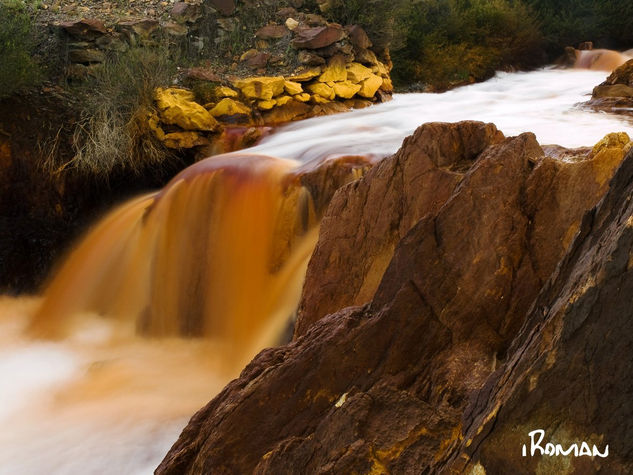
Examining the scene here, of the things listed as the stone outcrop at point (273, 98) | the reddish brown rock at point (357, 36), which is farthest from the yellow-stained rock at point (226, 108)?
the reddish brown rock at point (357, 36)

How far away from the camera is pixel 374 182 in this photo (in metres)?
3.48

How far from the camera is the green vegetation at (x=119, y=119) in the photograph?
7.14 meters

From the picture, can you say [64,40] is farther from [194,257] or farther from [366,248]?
[366,248]

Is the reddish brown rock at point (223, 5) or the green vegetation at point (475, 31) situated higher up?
the reddish brown rock at point (223, 5)

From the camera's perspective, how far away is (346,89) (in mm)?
9344

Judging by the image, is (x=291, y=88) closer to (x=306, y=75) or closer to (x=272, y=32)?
(x=306, y=75)

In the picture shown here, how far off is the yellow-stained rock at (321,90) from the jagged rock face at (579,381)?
7733 mm

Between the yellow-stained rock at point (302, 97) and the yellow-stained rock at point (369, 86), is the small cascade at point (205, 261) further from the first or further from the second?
the yellow-stained rock at point (369, 86)

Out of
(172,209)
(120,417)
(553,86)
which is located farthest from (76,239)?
(553,86)

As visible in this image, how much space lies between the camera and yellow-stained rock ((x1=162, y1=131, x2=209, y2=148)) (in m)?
7.63

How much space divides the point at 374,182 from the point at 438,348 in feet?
4.58

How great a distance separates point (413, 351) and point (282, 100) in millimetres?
6953

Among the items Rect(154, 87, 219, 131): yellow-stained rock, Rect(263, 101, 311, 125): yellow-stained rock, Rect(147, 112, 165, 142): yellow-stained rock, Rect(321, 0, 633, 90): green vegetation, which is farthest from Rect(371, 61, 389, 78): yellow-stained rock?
Rect(147, 112, 165, 142): yellow-stained rock

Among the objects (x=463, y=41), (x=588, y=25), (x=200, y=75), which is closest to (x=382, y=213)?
(x=200, y=75)
